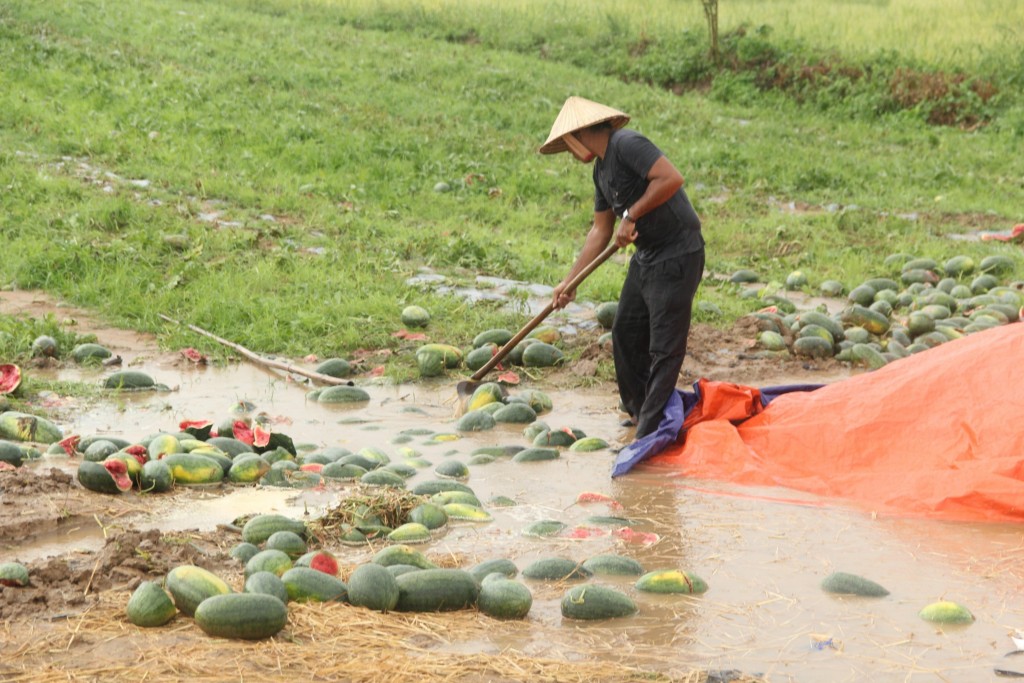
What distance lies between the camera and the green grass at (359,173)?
7.68 meters

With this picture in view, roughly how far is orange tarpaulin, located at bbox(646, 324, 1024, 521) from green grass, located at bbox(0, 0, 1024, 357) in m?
2.42

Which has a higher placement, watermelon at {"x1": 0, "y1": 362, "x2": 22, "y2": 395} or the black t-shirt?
the black t-shirt

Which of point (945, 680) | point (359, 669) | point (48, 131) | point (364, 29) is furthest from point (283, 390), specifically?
point (364, 29)

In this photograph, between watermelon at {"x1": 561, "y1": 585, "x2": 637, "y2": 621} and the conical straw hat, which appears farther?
the conical straw hat

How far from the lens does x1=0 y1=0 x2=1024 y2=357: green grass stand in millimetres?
7676

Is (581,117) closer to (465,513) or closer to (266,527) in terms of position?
(465,513)

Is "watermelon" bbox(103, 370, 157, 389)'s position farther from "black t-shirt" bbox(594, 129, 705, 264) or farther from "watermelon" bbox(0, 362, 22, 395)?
"black t-shirt" bbox(594, 129, 705, 264)

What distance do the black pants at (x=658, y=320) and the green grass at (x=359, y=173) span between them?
70.8 inches

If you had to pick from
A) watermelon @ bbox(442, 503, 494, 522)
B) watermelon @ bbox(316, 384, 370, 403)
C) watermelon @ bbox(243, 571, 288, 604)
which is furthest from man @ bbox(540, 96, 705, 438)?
watermelon @ bbox(243, 571, 288, 604)

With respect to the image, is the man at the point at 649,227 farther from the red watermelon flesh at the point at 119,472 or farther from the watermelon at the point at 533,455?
the red watermelon flesh at the point at 119,472

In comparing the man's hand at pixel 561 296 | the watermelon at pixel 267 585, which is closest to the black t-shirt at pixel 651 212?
the man's hand at pixel 561 296

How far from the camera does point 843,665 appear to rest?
2900 mm

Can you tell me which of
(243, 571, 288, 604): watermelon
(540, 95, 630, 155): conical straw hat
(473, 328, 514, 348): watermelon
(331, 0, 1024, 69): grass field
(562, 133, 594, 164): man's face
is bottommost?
(473, 328, 514, 348): watermelon

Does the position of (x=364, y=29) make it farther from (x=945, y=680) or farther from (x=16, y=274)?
(x=945, y=680)
